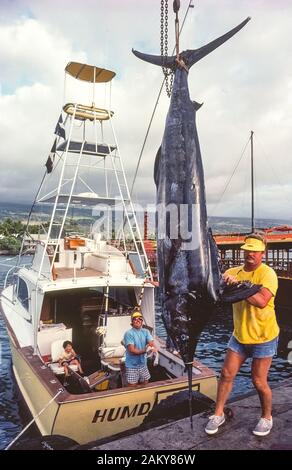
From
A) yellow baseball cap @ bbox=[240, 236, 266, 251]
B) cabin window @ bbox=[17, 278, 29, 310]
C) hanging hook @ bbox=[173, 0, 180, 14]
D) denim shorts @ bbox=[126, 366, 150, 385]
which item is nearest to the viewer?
hanging hook @ bbox=[173, 0, 180, 14]

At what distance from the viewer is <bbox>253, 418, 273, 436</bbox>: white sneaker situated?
146 inches

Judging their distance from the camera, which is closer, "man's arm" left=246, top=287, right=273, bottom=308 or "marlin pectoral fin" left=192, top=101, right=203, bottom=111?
"man's arm" left=246, top=287, right=273, bottom=308

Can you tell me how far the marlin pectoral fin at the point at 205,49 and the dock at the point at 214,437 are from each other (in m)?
3.60

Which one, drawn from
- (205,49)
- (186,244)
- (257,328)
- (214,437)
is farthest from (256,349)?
(205,49)

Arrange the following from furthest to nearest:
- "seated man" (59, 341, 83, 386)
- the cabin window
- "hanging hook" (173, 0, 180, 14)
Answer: the cabin window
"seated man" (59, 341, 83, 386)
"hanging hook" (173, 0, 180, 14)

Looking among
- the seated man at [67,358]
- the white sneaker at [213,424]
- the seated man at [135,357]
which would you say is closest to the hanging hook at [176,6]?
the white sneaker at [213,424]

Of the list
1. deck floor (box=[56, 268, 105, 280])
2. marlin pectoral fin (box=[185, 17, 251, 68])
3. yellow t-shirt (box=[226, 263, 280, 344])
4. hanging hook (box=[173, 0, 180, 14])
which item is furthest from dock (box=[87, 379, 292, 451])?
deck floor (box=[56, 268, 105, 280])

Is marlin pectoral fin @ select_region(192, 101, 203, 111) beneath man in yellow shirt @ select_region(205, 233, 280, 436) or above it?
above

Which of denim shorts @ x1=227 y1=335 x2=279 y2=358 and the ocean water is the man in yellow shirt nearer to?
denim shorts @ x1=227 y1=335 x2=279 y2=358

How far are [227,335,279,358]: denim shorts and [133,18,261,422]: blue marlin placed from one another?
578mm

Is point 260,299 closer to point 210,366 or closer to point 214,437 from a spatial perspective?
point 214,437

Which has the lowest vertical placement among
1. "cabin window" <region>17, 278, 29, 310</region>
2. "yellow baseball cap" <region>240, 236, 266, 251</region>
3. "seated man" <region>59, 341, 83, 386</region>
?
"seated man" <region>59, 341, 83, 386</region>

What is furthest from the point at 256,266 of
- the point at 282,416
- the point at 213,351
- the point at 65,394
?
the point at 213,351

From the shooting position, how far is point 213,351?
1387 centimetres
